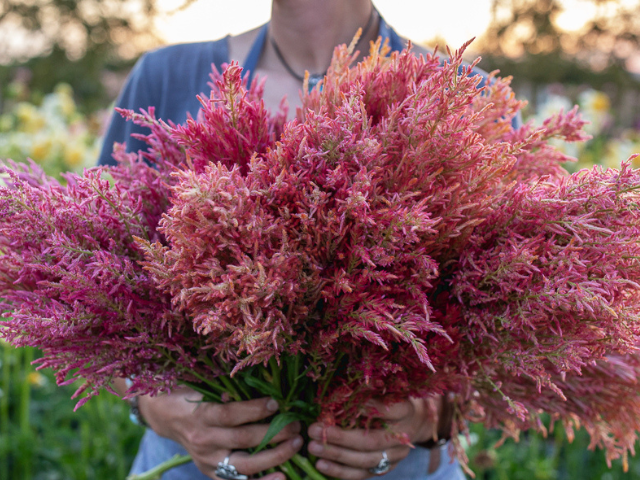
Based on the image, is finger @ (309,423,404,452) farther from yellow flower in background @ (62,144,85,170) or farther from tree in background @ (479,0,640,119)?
tree in background @ (479,0,640,119)

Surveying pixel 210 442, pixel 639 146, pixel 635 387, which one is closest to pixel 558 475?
Result: pixel 639 146

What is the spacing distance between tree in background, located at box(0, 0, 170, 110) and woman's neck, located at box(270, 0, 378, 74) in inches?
535

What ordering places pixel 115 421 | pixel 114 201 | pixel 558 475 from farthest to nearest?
pixel 558 475
pixel 115 421
pixel 114 201

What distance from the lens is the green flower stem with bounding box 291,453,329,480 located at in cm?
87

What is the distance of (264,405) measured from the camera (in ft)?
2.61

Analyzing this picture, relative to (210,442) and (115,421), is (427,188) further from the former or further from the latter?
(115,421)

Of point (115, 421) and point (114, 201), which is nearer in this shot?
point (114, 201)

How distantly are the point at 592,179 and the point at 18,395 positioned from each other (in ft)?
8.27

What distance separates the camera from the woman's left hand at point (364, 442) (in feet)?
2.70

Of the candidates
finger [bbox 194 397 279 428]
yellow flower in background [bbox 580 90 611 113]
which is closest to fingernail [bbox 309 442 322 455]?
finger [bbox 194 397 279 428]

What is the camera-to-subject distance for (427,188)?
593mm

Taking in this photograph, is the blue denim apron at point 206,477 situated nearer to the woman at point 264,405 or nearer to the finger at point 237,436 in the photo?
the woman at point 264,405

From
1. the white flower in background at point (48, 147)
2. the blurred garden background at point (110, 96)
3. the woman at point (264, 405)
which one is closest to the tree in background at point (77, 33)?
the blurred garden background at point (110, 96)

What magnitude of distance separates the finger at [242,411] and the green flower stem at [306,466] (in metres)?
0.11
